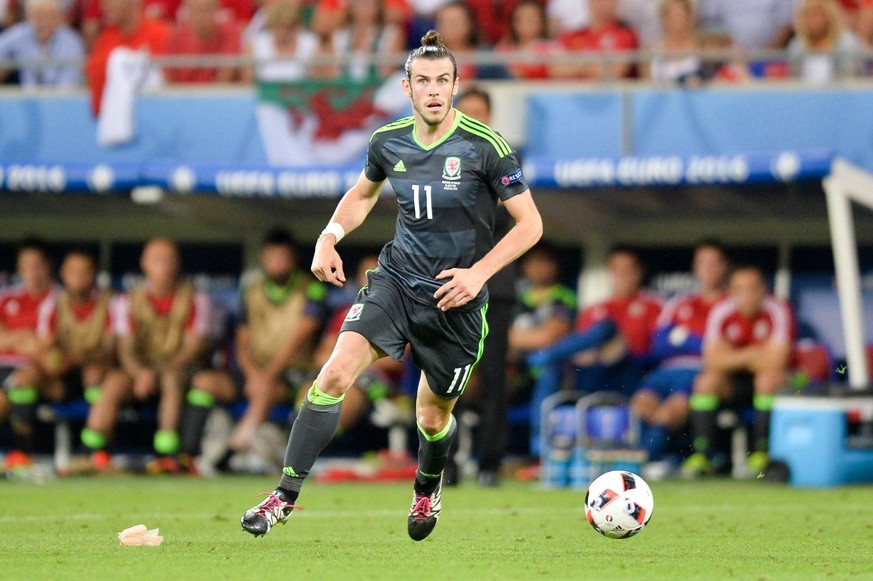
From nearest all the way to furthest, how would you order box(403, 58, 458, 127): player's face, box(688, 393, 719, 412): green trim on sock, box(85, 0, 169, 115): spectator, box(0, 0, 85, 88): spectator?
box(403, 58, 458, 127): player's face → box(688, 393, 719, 412): green trim on sock → box(85, 0, 169, 115): spectator → box(0, 0, 85, 88): spectator

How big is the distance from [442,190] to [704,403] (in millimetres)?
5530

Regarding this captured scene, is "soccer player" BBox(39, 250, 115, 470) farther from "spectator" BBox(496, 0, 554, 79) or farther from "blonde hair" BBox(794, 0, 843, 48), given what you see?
"blonde hair" BBox(794, 0, 843, 48)

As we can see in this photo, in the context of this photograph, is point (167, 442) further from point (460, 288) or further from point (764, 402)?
point (460, 288)

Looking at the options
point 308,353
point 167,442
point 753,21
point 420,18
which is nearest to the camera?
point 167,442

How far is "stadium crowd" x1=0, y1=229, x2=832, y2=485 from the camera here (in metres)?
12.2

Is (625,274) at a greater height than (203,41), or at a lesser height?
lesser

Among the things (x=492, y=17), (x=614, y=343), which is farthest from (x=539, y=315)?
(x=492, y=17)

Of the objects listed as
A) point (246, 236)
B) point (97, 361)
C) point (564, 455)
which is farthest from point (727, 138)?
point (97, 361)

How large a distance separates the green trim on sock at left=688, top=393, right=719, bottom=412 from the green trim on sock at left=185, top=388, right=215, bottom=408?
3908 millimetres

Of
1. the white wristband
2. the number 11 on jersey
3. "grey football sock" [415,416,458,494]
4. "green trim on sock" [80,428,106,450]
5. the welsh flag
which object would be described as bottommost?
"grey football sock" [415,416,458,494]

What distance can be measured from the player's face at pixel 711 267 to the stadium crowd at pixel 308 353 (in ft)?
0.04

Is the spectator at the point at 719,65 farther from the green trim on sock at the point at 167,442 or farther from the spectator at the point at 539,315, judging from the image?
the green trim on sock at the point at 167,442

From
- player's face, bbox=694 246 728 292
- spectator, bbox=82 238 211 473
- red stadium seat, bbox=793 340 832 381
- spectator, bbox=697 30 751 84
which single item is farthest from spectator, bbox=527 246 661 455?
spectator, bbox=82 238 211 473

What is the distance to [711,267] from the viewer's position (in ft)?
40.7
